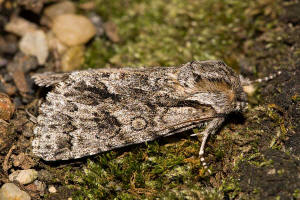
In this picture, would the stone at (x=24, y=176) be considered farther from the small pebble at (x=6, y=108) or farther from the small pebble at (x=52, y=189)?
the small pebble at (x=6, y=108)

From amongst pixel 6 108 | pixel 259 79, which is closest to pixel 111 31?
pixel 6 108

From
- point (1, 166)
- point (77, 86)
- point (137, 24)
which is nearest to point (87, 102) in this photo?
point (77, 86)

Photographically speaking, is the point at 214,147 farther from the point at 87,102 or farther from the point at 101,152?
the point at 87,102

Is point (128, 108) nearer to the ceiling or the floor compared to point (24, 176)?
nearer to the ceiling

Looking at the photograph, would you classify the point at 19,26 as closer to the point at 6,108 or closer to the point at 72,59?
the point at 72,59

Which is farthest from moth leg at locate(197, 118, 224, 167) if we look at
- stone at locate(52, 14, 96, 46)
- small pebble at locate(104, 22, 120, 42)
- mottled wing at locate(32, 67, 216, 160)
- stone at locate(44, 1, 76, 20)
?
stone at locate(44, 1, 76, 20)

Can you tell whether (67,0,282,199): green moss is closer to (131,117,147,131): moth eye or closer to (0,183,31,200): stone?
(131,117,147,131): moth eye
